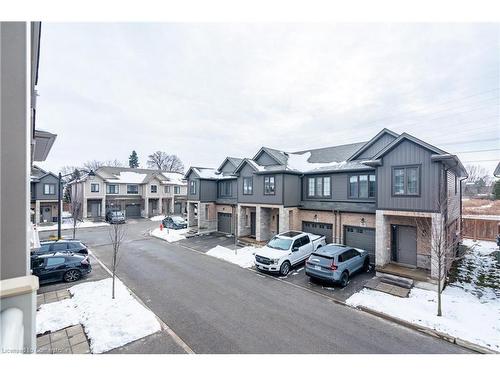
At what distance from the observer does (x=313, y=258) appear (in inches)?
457

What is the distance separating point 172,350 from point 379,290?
28.7ft

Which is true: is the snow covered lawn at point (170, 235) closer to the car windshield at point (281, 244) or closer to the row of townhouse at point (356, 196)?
the row of townhouse at point (356, 196)

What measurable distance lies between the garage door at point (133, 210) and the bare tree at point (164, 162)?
33.3 m

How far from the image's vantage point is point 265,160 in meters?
20.4

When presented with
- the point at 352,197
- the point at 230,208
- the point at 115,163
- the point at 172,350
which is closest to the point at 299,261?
the point at 352,197

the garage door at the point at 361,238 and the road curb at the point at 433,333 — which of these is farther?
the garage door at the point at 361,238

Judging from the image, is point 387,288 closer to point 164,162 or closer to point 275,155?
point 275,155

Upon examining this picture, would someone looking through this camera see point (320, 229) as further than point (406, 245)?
Yes

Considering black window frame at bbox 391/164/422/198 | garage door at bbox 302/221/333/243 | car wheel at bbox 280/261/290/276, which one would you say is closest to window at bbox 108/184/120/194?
garage door at bbox 302/221/333/243

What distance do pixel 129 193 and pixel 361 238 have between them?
121 feet

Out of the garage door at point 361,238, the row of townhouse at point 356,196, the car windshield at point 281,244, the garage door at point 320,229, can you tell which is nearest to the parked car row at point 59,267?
the car windshield at point 281,244

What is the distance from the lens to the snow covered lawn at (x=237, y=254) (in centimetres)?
1480

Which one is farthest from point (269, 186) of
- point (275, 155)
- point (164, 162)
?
point (164, 162)

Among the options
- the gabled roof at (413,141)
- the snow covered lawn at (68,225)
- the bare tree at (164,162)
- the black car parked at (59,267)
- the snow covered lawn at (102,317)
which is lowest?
the snow covered lawn at (68,225)
